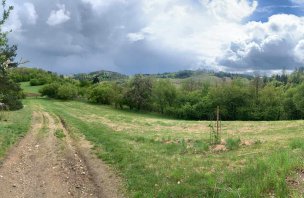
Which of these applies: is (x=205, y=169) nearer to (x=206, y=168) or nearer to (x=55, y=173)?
(x=206, y=168)

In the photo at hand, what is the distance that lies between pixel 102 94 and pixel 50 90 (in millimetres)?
28867

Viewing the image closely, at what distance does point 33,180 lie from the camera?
48.9 ft

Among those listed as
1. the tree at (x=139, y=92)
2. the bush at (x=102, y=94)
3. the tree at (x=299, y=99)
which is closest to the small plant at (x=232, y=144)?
the tree at (x=299, y=99)

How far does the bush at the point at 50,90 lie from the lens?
143 meters

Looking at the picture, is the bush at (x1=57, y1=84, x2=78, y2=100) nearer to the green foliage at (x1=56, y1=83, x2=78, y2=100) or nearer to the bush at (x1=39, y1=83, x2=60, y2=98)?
the green foliage at (x1=56, y1=83, x2=78, y2=100)

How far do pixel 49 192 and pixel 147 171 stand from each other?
4303mm

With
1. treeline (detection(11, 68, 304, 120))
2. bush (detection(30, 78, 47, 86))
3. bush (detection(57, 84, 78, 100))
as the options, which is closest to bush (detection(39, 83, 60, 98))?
bush (detection(57, 84, 78, 100))

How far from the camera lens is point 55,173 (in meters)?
16.1

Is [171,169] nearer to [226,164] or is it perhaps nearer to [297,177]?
[226,164]

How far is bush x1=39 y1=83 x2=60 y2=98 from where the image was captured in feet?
469

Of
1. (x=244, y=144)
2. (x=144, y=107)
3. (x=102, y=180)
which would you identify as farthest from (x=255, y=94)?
(x=102, y=180)

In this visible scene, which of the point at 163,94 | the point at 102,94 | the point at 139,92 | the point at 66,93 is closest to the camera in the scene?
the point at 139,92

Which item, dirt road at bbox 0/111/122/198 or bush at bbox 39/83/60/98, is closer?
dirt road at bbox 0/111/122/198

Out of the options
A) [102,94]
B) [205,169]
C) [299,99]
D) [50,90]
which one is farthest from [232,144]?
[50,90]
